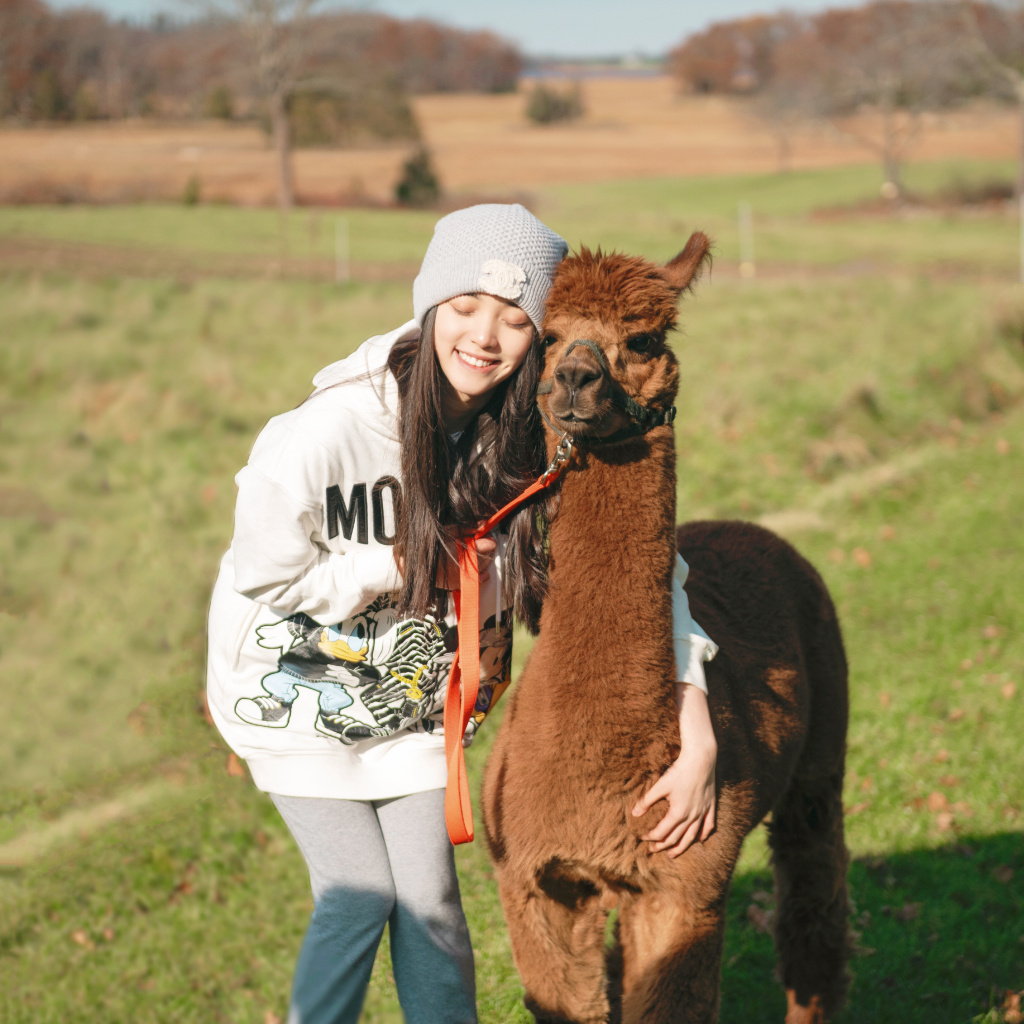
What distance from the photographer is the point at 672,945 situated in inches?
91.3

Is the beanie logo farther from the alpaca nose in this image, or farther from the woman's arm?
the woman's arm

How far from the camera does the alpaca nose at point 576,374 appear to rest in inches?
81.3

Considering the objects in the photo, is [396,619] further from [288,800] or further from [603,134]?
[603,134]

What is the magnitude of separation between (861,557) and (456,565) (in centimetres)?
592

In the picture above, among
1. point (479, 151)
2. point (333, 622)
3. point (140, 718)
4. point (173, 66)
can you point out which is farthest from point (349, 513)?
point (479, 151)

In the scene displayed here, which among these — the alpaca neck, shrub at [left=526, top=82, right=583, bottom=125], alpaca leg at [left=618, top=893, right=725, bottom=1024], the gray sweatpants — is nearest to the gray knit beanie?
the alpaca neck

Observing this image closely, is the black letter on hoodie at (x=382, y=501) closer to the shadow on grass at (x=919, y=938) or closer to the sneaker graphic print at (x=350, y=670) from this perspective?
the sneaker graphic print at (x=350, y=670)

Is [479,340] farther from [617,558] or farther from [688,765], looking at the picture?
[688,765]

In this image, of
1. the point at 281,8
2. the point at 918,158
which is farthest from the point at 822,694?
the point at 918,158

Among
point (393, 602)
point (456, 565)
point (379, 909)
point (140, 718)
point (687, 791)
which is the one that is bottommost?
point (140, 718)

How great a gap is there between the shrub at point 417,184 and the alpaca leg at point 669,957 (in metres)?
20.9

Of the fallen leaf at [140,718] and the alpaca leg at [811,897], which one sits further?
the fallen leaf at [140,718]

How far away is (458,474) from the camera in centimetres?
248

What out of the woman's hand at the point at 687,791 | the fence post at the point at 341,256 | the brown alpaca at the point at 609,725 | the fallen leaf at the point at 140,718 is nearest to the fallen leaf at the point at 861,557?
the fallen leaf at the point at 140,718
